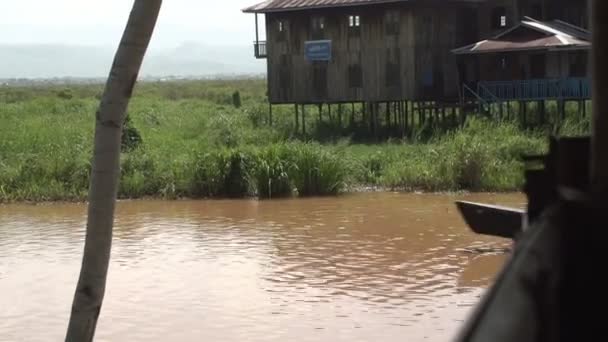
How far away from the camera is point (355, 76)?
1284 inches

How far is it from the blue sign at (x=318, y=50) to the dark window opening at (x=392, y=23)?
2088 mm

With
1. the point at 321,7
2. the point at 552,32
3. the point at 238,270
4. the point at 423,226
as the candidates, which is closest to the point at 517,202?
the point at 423,226

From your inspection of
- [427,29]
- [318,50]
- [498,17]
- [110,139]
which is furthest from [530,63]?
[110,139]

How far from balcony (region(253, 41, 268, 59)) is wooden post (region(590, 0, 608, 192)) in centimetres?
3333

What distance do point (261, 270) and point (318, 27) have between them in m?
20.2

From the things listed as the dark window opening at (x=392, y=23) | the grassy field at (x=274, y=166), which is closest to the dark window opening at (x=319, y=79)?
the dark window opening at (x=392, y=23)

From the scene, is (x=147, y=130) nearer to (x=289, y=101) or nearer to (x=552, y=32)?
(x=289, y=101)

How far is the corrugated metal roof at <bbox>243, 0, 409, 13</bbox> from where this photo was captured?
31314 millimetres

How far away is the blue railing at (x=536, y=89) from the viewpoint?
88.5ft

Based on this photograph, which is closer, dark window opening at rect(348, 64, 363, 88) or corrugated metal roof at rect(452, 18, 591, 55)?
corrugated metal roof at rect(452, 18, 591, 55)

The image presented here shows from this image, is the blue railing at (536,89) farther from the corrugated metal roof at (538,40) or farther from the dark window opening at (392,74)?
the dark window opening at (392,74)

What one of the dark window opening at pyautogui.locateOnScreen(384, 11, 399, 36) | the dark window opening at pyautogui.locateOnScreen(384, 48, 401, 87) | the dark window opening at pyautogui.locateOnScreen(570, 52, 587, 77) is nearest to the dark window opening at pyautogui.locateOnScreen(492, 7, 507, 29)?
the dark window opening at pyautogui.locateOnScreen(384, 11, 399, 36)

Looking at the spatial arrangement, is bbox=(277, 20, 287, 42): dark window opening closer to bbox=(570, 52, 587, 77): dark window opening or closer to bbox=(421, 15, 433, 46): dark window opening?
bbox=(421, 15, 433, 46): dark window opening

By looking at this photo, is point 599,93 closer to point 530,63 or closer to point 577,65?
point 577,65
